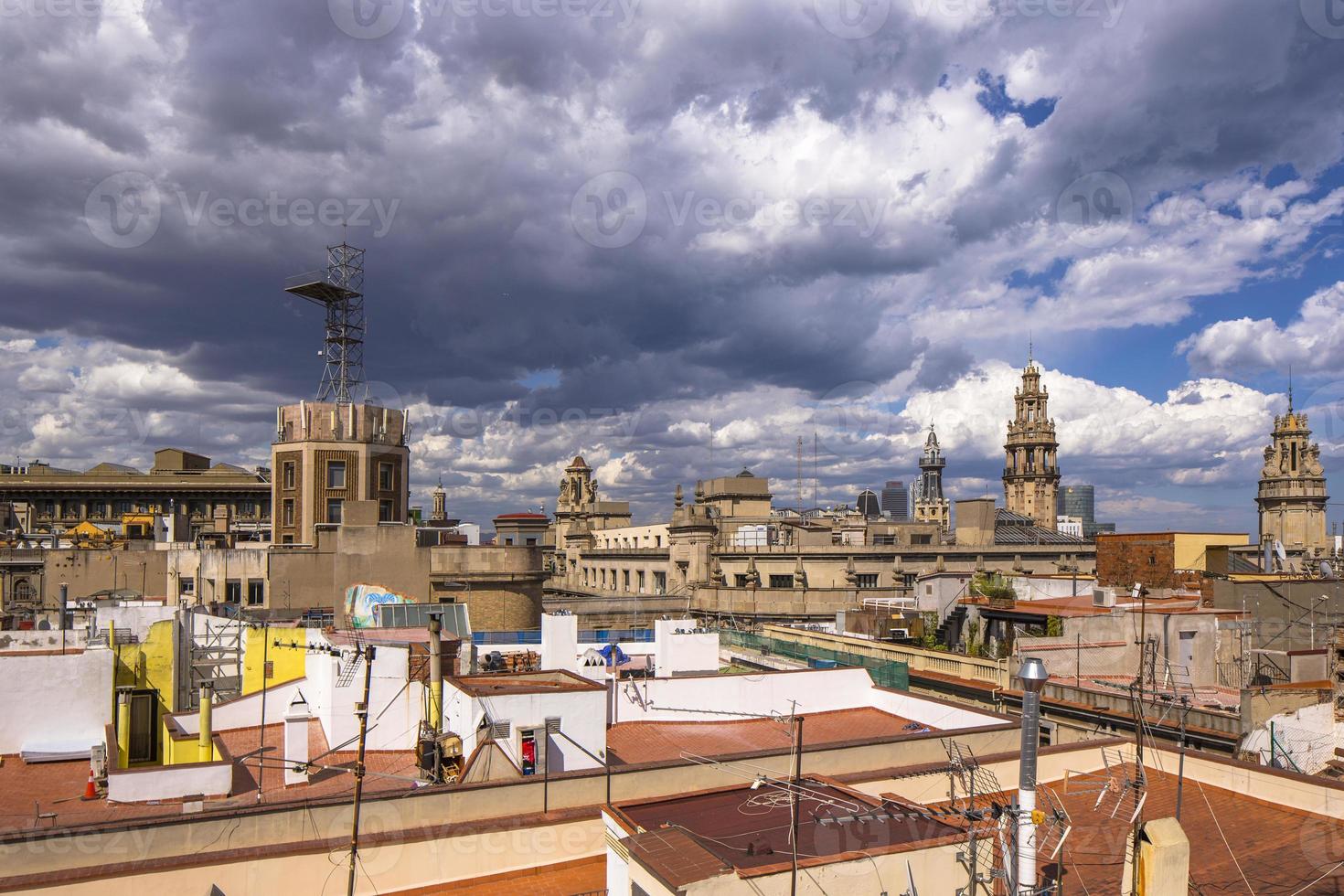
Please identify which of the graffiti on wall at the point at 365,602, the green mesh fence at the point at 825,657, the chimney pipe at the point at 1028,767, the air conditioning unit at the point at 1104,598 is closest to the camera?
the chimney pipe at the point at 1028,767

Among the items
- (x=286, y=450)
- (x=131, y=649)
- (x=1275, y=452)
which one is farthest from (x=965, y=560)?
(x=1275, y=452)

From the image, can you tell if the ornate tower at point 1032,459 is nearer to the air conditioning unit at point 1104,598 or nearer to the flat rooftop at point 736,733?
the air conditioning unit at point 1104,598

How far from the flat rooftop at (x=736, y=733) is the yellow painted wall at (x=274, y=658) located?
403 inches

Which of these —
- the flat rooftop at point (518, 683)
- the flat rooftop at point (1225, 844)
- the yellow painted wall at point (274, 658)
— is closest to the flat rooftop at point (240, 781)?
the flat rooftop at point (518, 683)

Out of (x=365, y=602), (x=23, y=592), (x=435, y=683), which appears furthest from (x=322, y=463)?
(x=435, y=683)

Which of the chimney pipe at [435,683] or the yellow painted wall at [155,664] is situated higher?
the chimney pipe at [435,683]

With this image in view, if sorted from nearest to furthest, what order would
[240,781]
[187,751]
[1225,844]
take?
1. [1225,844]
2. [240,781]
3. [187,751]

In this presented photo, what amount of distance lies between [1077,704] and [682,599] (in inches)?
1315

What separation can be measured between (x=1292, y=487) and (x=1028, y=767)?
442ft

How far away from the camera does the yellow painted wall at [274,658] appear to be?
87.5ft

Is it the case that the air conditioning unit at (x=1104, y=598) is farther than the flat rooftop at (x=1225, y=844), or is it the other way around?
the air conditioning unit at (x=1104, y=598)

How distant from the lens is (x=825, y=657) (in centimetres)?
3231

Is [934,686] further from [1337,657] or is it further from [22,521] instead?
[22,521]

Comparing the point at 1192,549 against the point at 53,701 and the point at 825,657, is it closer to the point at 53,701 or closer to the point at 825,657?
the point at 825,657
